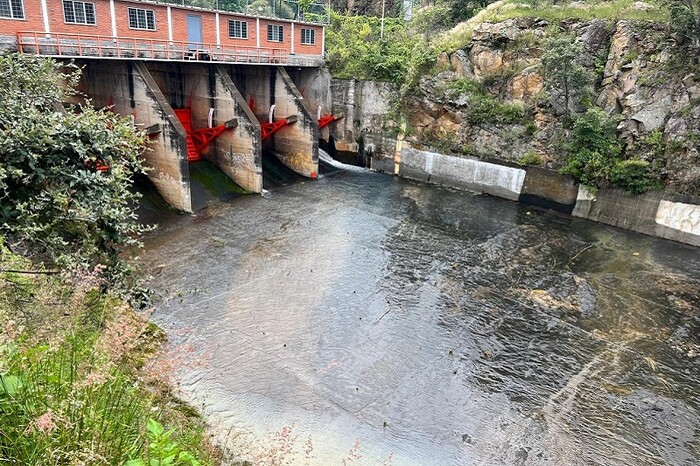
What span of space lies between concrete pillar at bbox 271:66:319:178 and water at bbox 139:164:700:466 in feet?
17.7

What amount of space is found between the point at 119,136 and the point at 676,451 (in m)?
10.9

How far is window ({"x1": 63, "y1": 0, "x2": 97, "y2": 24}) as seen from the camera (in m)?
17.6

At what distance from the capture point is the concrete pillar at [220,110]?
21391 millimetres

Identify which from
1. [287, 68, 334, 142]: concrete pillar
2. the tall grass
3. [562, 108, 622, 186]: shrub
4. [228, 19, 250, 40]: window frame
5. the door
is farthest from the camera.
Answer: [287, 68, 334, 142]: concrete pillar

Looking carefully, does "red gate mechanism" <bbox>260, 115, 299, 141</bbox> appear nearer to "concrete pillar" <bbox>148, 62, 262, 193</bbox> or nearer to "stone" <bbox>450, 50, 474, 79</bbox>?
"concrete pillar" <bbox>148, 62, 262, 193</bbox>

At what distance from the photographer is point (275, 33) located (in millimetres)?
25234

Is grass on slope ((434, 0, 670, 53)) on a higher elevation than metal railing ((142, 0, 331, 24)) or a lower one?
lower

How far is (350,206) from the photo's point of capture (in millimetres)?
21375

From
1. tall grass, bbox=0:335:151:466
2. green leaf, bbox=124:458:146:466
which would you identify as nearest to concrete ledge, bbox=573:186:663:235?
tall grass, bbox=0:335:151:466

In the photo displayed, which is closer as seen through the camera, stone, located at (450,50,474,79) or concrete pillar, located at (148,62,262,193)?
concrete pillar, located at (148,62,262,193)

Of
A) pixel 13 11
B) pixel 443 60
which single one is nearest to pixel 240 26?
pixel 13 11

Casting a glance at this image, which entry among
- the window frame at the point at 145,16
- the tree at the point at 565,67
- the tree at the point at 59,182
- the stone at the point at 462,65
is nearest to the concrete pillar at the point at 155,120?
the window frame at the point at 145,16

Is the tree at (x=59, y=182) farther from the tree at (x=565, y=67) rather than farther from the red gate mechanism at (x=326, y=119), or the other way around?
the red gate mechanism at (x=326, y=119)

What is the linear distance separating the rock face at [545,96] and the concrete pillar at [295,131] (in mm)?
5096
